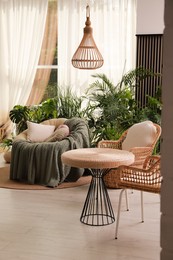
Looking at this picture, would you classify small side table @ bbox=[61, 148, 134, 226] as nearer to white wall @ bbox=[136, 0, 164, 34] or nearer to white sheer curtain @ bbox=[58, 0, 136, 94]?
white wall @ bbox=[136, 0, 164, 34]

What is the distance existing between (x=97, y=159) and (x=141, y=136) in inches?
49.9

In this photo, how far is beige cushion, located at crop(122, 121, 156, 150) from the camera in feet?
16.7

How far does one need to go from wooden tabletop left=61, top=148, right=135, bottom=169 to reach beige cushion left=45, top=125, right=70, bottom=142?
143 centimetres

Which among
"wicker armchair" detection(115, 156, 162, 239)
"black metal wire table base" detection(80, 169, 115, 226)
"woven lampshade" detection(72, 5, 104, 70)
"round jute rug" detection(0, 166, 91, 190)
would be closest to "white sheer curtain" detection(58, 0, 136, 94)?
"woven lampshade" detection(72, 5, 104, 70)

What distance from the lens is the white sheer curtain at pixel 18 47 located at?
8.20 metres

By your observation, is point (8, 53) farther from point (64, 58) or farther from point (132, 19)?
point (132, 19)

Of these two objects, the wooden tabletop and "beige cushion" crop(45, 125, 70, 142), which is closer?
the wooden tabletop

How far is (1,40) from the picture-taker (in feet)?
27.9

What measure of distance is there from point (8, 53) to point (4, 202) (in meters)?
4.35

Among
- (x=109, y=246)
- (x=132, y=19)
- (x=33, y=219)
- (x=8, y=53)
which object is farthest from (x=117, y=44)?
(x=109, y=246)

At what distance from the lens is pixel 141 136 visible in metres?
5.12

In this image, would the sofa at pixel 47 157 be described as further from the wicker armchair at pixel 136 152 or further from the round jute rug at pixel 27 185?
the wicker armchair at pixel 136 152

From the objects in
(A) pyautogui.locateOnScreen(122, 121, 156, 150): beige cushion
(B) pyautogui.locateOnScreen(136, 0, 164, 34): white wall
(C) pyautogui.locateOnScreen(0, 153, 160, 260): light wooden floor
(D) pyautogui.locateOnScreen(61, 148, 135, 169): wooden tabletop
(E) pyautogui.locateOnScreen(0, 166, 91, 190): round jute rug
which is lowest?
(C) pyautogui.locateOnScreen(0, 153, 160, 260): light wooden floor

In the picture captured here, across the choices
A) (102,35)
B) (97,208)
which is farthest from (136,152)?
(102,35)
